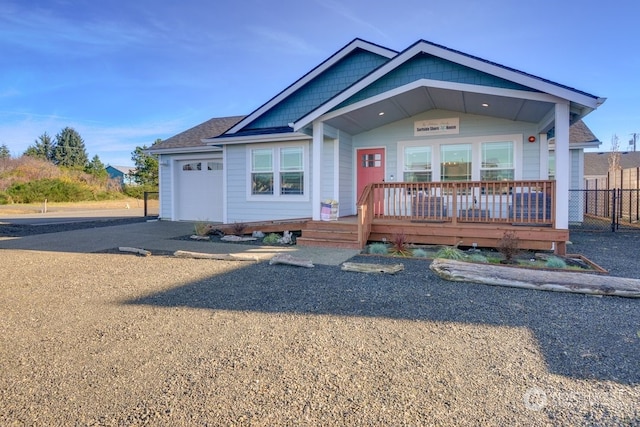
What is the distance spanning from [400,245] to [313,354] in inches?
194

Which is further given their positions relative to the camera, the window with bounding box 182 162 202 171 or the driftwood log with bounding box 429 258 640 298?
the window with bounding box 182 162 202 171

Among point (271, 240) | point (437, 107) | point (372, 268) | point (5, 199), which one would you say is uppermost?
point (437, 107)

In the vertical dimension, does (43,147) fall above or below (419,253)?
above

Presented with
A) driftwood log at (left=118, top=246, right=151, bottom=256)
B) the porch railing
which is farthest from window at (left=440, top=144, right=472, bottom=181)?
driftwood log at (left=118, top=246, right=151, bottom=256)

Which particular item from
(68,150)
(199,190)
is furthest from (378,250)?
(68,150)

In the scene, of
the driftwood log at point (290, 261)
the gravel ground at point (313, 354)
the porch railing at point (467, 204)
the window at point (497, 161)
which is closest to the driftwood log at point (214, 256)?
the driftwood log at point (290, 261)

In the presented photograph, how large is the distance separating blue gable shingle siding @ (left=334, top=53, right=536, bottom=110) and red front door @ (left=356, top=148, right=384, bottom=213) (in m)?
2.58

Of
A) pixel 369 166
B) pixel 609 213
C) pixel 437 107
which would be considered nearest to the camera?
pixel 437 107

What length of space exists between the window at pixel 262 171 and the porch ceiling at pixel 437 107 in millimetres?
2712

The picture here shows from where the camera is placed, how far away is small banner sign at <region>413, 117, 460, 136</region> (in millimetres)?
9797

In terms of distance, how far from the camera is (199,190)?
13.5 metres

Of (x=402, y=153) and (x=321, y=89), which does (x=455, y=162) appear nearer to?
(x=402, y=153)

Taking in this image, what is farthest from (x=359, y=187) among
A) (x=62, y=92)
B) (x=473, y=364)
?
(x=62, y=92)

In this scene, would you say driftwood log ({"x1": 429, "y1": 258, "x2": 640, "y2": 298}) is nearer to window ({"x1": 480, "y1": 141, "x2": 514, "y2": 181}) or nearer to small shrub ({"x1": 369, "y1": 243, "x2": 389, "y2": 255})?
small shrub ({"x1": 369, "y1": 243, "x2": 389, "y2": 255})
